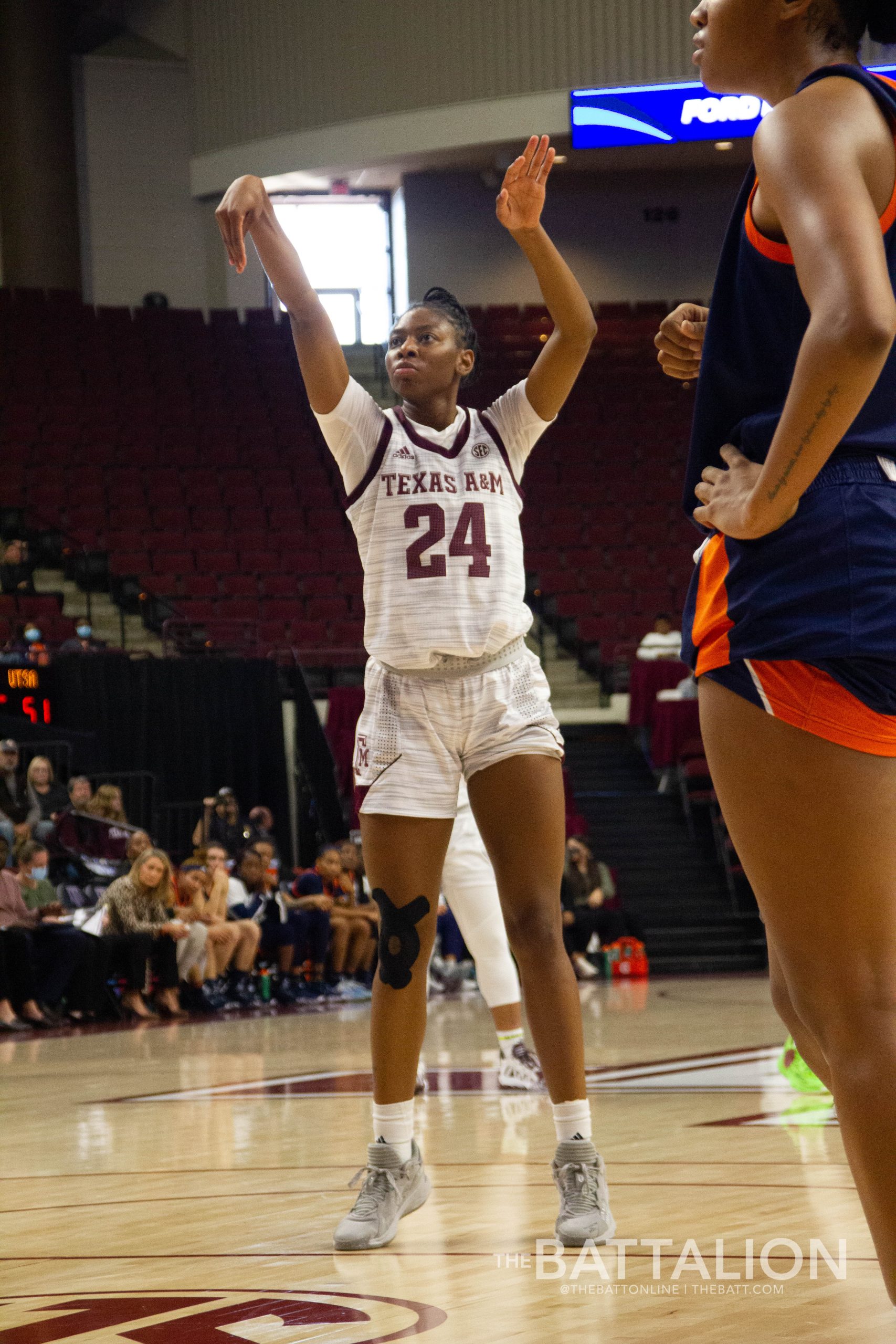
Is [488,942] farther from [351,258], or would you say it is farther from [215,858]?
[351,258]

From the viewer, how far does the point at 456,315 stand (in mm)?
3488

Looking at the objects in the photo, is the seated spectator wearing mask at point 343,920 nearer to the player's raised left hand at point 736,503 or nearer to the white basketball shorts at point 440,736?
the white basketball shorts at point 440,736

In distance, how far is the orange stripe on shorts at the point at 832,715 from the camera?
1688 mm

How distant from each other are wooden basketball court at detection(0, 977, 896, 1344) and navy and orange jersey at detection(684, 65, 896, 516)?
1.24m

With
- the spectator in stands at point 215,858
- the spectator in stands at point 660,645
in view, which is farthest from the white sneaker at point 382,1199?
the spectator in stands at point 660,645

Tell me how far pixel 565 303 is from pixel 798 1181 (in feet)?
6.41

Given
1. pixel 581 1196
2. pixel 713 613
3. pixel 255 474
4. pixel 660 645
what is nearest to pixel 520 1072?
pixel 581 1196

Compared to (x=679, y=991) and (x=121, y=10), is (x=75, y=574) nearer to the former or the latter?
(x=679, y=991)

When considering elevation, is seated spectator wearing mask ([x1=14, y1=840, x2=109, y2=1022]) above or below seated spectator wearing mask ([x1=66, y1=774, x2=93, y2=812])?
below

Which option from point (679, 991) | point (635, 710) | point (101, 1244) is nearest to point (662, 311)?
point (635, 710)

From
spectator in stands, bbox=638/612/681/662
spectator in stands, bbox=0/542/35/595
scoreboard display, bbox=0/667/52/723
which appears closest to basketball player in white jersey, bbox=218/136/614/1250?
scoreboard display, bbox=0/667/52/723

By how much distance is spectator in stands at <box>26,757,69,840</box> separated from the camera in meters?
11.0

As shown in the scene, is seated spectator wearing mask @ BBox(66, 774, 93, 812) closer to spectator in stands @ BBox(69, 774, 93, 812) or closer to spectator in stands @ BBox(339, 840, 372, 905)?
spectator in stands @ BBox(69, 774, 93, 812)

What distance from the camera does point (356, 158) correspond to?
20219mm
